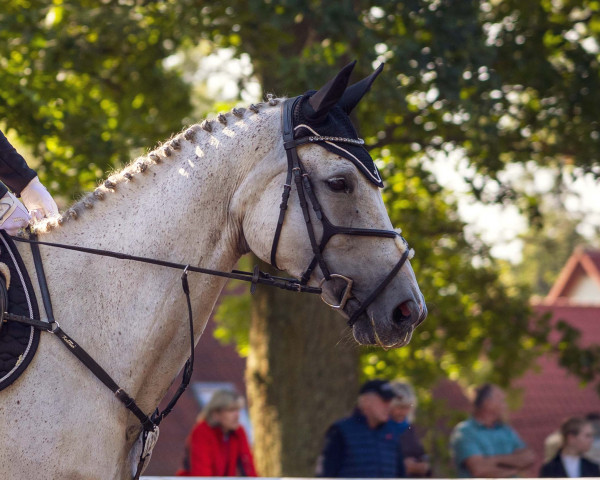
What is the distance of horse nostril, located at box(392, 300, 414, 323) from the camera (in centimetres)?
319

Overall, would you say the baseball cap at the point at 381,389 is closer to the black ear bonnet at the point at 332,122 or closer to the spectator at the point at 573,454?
the spectator at the point at 573,454

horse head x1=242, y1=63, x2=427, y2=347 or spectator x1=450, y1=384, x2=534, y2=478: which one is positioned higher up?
horse head x1=242, y1=63, x2=427, y2=347

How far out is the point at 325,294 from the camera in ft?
10.8

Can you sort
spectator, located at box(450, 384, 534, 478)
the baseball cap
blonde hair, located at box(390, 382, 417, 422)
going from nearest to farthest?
the baseball cap
blonde hair, located at box(390, 382, 417, 422)
spectator, located at box(450, 384, 534, 478)

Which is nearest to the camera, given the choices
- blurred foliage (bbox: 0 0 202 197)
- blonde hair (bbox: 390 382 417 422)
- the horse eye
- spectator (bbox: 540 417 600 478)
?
the horse eye

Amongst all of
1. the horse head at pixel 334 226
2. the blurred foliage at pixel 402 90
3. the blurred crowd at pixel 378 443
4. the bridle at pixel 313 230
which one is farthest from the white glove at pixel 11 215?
the blurred foliage at pixel 402 90

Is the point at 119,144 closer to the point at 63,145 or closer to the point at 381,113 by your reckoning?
the point at 63,145

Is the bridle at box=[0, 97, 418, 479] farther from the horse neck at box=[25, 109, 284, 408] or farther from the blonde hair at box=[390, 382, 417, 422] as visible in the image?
the blonde hair at box=[390, 382, 417, 422]

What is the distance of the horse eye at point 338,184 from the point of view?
3303 mm

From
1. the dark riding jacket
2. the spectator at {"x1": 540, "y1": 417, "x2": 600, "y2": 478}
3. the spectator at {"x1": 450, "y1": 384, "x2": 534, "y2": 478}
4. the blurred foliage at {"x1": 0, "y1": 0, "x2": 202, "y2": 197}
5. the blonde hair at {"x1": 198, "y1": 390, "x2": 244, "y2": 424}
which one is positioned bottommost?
the spectator at {"x1": 540, "y1": 417, "x2": 600, "y2": 478}

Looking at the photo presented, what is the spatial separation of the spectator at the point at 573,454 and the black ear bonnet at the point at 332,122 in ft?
17.2

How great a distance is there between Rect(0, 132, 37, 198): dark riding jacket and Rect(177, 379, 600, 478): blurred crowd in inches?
141

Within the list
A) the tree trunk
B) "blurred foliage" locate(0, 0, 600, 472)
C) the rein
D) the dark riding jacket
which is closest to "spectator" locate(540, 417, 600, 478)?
the tree trunk

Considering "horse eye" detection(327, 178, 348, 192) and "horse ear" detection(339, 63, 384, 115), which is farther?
"horse ear" detection(339, 63, 384, 115)
